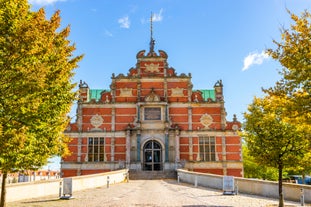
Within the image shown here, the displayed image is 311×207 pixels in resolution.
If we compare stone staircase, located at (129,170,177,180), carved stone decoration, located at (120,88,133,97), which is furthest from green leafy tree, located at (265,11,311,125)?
carved stone decoration, located at (120,88,133,97)

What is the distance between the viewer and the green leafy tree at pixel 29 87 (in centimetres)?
877

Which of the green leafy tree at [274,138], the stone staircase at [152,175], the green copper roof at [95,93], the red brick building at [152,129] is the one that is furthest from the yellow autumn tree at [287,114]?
the green copper roof at [95,93]

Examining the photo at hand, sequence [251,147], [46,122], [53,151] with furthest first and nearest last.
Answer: [251,147], [53,151], [46,122]

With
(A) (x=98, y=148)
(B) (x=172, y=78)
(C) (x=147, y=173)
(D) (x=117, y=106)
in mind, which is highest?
(B) (x=172, y=78)

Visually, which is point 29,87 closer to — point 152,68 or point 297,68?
point 297,68

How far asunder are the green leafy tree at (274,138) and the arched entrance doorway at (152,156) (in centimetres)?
2193

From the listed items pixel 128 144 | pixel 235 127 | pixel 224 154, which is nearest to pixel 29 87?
pixel 128 144

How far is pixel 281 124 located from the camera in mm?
12883

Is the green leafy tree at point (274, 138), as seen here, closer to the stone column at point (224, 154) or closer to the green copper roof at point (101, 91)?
the stone column at point (224, 154)

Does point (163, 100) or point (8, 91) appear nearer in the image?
point (8, 91)

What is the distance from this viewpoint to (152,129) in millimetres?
35094

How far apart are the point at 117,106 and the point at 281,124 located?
81.8 ft

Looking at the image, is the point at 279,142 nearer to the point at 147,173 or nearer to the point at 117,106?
the point at 147,173

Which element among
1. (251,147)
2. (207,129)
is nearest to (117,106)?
(207,129)
